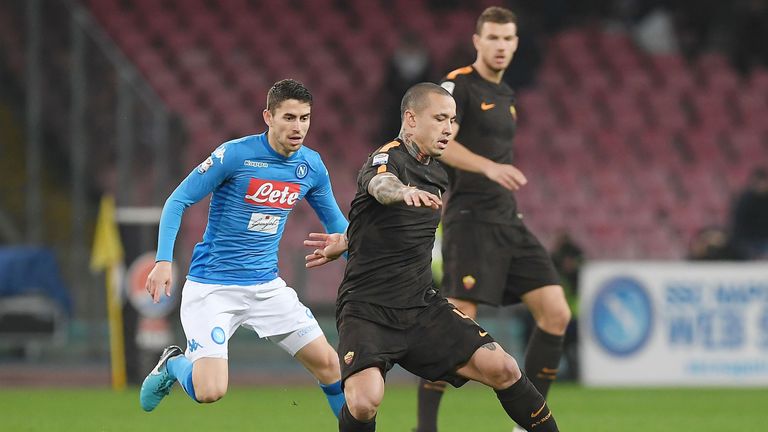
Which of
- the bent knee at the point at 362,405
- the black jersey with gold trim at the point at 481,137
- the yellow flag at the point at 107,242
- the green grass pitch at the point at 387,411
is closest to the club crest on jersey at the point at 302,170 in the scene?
the black jersey with gold trim at the point at 481,137

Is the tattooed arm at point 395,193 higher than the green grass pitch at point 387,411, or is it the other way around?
the tattooed arm at point 395,193

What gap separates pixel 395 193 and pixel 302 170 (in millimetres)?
1351

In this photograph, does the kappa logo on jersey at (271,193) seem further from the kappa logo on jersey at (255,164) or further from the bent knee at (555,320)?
the bent knee at (555,320)

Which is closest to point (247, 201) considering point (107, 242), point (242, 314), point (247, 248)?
point (247, 248)

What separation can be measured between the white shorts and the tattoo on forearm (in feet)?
4.52

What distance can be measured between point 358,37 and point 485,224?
9383mm

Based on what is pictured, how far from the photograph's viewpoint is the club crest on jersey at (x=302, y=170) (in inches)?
266

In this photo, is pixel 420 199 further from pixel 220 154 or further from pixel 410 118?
pixel 220 154

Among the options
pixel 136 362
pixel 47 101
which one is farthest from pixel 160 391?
pixel 47 101

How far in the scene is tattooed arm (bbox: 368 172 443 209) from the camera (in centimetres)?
524

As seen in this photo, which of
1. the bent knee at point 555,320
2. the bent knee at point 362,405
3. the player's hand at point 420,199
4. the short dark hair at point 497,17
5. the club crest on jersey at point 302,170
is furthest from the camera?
the short dark hair at point 497,17

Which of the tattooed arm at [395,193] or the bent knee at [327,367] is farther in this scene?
the bent knee at [327,367]

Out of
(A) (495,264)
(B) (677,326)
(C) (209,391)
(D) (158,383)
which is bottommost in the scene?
(B) (677,326)

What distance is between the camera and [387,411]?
962 cm
